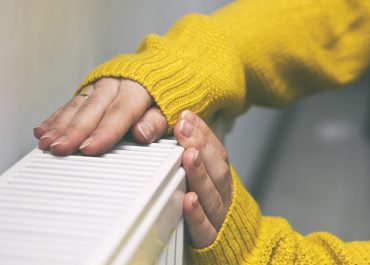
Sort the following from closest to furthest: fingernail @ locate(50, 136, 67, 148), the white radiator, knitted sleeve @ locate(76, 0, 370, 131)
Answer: the white radiator, fingernail @ locate(50, 136, 67, 148), knitted sleeve @ locate(76, 0, 370, 131)

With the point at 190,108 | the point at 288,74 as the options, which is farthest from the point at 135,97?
the point at 288,74

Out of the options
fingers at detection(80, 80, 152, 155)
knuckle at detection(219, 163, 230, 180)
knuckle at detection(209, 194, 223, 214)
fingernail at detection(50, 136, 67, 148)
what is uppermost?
fingernail at detection(50, 136, 67, 148)

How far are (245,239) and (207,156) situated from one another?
9 centimetres

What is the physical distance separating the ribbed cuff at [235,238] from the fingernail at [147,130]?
0.10m

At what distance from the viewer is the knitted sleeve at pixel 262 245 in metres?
0.44

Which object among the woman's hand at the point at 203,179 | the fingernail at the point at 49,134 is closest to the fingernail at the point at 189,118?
the woman's hand at the point at 203,179

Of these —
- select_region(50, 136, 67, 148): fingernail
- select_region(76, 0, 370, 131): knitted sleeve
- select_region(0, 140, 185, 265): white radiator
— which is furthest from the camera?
select_region(76, 0, 370, 131): knitted sleeve

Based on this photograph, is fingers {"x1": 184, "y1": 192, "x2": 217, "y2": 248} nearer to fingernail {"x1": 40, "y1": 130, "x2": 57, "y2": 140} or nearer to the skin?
the skin

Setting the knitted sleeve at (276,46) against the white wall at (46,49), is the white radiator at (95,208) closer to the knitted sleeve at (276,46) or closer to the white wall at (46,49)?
the white wall at (46,49)

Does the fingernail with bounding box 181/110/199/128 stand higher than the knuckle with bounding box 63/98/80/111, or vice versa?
the knuckle with bounding box 63/98/80/111

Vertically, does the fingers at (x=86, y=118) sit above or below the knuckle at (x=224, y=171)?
above

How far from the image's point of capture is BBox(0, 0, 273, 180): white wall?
41cm

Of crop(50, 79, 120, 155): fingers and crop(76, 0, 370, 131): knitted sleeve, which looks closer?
crop(50, 79, 120, 155): fingers

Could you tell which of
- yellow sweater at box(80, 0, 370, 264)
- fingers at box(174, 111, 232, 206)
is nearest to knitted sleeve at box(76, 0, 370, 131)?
yellow sweater at box(80, 0, 370, 264)
